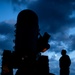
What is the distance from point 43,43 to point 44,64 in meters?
2.24

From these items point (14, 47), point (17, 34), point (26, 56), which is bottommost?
point (26, 56)

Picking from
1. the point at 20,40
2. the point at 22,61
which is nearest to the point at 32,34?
the point at 20,40

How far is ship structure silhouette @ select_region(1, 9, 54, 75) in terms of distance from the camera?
14.4 m

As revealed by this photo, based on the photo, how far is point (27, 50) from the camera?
47.6 ft

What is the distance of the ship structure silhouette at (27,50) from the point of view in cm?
1437

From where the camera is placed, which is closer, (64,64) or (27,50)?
(64,64)

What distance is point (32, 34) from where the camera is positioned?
50.4 feet

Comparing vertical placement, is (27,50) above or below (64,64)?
above

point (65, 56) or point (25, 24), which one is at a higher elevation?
point (25, 24)

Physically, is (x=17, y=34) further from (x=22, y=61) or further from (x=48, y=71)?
(x=48, y=71)

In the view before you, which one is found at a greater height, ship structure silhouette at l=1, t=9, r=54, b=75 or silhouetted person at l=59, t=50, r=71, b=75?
ship structure silhouette at l=1, t=9, r=54, b=75

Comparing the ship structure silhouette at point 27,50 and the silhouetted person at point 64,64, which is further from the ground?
the ship structure silhouette at point 27,50

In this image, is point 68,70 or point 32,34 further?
point 32,34

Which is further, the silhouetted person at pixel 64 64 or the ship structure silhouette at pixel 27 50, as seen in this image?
the ship structure silhouette at pixel 27 50
